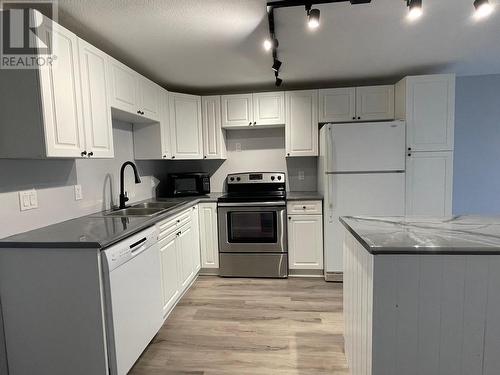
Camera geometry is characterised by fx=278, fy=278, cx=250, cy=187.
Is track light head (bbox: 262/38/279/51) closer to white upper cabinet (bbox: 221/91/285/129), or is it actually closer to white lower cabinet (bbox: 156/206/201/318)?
white upper cabinet (bbox: 221/91/285/129)

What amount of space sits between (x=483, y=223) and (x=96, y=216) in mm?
2640

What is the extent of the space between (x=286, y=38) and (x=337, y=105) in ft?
4.50

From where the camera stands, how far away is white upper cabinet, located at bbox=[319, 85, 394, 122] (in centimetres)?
325

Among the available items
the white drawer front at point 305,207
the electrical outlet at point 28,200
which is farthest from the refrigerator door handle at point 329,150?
the electrical outlet at point 28,200

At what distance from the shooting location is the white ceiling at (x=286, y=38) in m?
1.76

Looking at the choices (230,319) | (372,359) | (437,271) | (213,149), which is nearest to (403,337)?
(372,359)

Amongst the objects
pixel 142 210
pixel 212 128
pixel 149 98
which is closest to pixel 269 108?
pixel 212 128

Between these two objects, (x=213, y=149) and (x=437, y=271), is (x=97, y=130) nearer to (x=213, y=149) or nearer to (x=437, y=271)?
(x=213, y=149)

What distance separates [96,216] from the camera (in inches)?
87.1

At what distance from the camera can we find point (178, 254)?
2.63 metres

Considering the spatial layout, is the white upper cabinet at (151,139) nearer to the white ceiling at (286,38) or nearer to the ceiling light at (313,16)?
the white ceiling at (286,38)

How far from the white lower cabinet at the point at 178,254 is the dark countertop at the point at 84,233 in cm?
25

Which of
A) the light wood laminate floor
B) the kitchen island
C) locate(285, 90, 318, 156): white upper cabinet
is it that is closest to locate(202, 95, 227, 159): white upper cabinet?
locate(285, 90, 318, 156): white upper cabinet

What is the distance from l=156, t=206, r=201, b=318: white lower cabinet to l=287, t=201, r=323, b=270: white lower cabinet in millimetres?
1081
